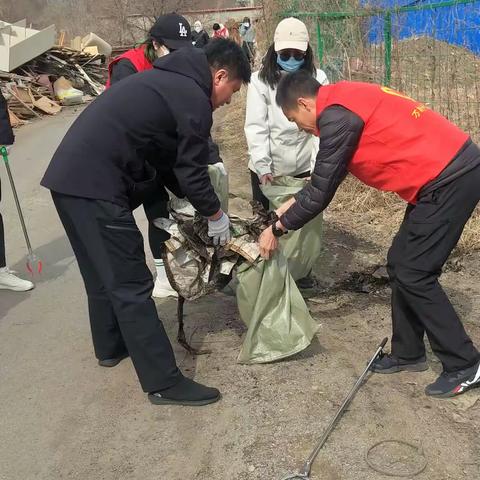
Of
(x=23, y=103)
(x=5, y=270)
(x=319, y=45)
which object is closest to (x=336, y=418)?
(x=5, y=270)

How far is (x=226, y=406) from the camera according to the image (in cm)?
292

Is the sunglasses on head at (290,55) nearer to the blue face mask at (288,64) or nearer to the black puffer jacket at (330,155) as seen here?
the blue face mask at (288,64)

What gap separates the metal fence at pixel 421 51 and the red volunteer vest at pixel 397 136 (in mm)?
3168

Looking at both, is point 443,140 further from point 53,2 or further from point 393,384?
point 53,2

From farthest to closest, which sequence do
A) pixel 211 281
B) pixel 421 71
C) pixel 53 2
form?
pixel 53 2 → pixel 421 71 → pixel 211 281

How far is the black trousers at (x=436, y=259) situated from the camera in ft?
8.60

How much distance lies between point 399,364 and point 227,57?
187 cm

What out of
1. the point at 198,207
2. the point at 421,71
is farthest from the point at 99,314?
the point at 421,71

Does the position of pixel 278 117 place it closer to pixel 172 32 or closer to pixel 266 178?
pixel 266 178

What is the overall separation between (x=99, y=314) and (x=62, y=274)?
176 cm

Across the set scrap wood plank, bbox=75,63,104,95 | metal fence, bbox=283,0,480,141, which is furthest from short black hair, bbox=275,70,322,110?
scrap wood plank, bbox=75,63,104,95

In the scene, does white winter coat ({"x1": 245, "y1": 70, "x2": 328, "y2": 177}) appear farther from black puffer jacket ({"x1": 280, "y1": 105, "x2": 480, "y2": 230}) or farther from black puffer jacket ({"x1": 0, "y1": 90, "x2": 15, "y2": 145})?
black puffer jacket ({"x1": 0, "y1": 90, "x2": 15, "y2": 145})

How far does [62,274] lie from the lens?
484cm

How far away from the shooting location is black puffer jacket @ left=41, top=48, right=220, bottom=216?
258 centimetres
